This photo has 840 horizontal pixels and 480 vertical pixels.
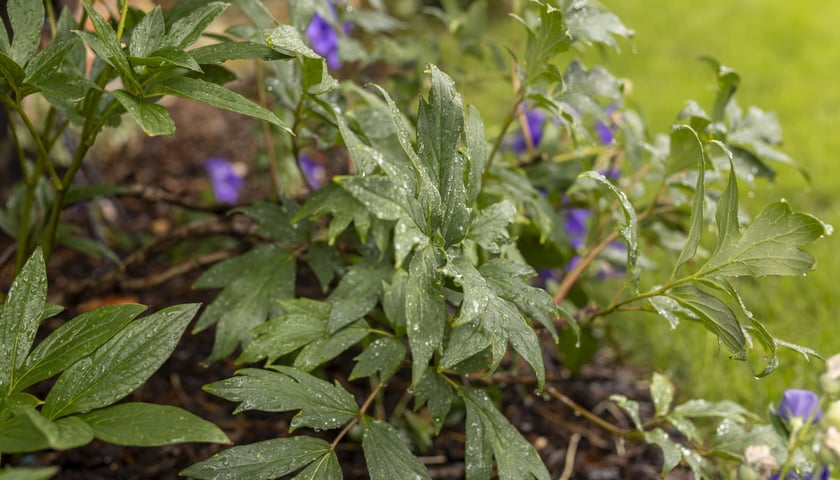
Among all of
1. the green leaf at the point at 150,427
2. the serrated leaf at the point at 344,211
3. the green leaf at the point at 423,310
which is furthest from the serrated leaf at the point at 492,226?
the green leaf at the point at 150,427

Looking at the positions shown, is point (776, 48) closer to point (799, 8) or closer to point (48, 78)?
point (799, 8)

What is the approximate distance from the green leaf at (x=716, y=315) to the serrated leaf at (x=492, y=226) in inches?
10.6

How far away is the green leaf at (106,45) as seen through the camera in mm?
867

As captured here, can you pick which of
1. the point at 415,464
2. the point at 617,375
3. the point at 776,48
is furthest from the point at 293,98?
the point at 776,48

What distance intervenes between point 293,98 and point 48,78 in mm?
480

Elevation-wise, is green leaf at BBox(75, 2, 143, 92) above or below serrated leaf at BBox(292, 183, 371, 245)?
above

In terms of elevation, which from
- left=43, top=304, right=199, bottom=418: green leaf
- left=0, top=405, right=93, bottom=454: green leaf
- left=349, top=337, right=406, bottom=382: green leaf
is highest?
left=0, top=405, right=93, bottom=454: green leaf

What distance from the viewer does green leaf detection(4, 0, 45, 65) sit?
3.23 feet

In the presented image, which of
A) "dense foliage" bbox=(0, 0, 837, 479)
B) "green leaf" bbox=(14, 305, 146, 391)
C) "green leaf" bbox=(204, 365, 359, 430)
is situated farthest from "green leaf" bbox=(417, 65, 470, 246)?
"green leaf" bbox=(14, 305, 146, 391)

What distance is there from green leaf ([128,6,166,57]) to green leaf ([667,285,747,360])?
0.82 metres

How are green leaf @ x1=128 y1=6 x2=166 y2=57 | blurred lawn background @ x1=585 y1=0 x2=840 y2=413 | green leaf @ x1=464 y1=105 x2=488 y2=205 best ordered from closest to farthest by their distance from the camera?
green leaf @ x1=128 y1=6 x2=166 y2=57 → green leaf @ x1=464 y1=105 x2=488 y2=205 → blurred lawn background @ x1=585 y1=0 x2=840 y2=413

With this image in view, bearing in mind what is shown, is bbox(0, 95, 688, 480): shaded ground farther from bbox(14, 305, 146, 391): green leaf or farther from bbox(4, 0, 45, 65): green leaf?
bbox(4, 0, 45, 65): green leaf

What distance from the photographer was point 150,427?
747 mm

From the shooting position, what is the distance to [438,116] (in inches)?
36.8
